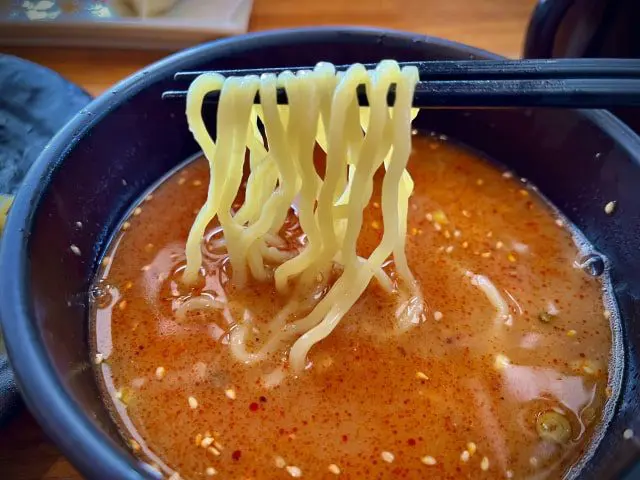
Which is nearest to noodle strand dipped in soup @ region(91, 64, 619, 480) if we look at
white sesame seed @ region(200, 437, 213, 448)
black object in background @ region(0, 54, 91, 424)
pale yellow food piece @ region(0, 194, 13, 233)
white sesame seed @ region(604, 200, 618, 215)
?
white sesame seed @ region(200, 437, 213, 448)

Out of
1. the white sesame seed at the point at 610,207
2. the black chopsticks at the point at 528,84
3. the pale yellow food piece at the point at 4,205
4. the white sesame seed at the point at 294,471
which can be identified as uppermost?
the black chopsticks at the point at 528,84

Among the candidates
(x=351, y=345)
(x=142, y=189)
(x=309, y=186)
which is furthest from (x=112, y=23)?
(x=351, y=345)

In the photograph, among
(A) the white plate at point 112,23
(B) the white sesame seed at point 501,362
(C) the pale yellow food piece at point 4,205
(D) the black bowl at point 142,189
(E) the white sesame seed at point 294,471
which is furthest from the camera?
(A) the white plate at point 112,23

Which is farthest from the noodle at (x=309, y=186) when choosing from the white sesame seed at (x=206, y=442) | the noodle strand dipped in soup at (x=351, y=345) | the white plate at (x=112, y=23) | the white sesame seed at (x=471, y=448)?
the white plate at (x=112, y=23)

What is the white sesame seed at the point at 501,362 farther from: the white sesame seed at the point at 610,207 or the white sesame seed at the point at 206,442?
the white sesame seed at the point at 206,442

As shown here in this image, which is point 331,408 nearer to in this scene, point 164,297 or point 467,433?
point 467,433

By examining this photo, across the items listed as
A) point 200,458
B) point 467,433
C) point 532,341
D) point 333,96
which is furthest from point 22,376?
point 532,341
